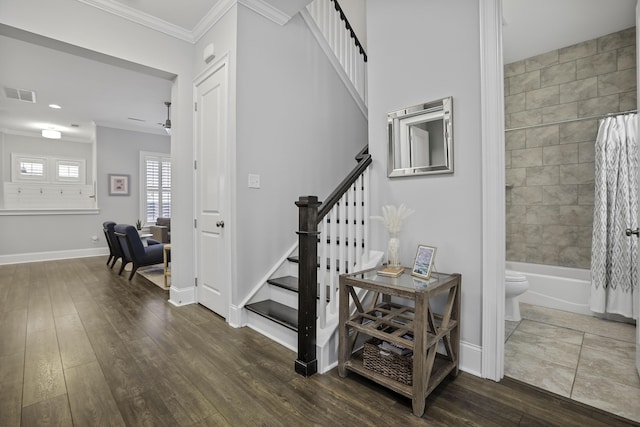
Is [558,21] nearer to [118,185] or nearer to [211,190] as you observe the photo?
[211,190]

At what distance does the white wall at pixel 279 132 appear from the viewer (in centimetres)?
276

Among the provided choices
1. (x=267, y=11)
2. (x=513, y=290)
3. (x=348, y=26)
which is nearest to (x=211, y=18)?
(x=267, y=11)

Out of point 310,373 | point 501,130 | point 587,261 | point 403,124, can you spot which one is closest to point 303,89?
point 403,124

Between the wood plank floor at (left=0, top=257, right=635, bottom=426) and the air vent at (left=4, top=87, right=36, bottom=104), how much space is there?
147 inches

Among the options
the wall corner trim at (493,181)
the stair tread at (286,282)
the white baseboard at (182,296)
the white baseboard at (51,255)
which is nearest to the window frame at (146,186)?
the white baseboard at (51,255)

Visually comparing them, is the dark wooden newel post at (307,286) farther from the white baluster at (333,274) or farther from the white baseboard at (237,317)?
the white baseboard at (237,317)

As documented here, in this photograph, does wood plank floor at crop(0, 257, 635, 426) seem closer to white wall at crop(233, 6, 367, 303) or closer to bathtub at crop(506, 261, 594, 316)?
white wall at crop(233, 6, 367, 303)

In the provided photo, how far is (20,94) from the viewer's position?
4715 mm

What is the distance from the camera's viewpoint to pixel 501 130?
1.83 metres

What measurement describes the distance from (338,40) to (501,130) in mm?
2537

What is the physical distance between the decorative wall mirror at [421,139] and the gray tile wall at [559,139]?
230cm

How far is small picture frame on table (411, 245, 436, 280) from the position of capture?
5.98 ft

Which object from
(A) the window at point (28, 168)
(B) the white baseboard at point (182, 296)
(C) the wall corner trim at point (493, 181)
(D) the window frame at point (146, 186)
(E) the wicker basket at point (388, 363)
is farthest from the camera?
(D) the window frame at point (146, 186)

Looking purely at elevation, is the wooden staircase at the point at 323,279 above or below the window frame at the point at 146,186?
below
